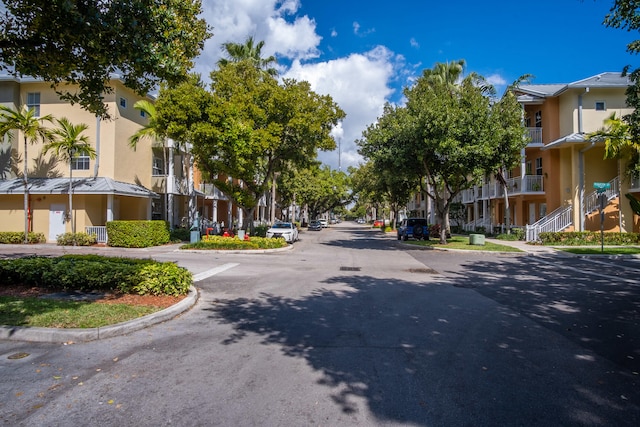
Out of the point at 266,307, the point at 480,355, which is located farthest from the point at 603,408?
the point at 266,307

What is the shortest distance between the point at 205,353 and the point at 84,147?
19.7 meters

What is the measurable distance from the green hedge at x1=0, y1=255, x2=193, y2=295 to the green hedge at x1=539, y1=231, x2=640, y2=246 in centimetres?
2191

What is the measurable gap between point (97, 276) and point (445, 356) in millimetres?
7174

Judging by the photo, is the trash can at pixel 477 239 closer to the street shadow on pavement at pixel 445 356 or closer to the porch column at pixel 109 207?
the street shadow on pavement at pixel 445 356

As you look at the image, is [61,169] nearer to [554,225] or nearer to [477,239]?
[477,239]

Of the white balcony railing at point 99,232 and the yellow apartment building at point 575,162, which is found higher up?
the yellow apartment building at point 575,162

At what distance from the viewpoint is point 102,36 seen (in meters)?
6.77

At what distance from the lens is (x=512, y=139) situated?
21.1 metres

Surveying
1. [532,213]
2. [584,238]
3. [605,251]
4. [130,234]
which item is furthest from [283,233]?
[532,213]

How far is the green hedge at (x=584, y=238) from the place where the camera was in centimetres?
2311

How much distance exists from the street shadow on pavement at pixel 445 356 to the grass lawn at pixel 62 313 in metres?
1.54

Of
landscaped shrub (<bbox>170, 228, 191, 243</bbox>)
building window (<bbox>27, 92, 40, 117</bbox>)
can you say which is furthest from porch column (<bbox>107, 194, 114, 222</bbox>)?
building window (<bbox>27, 92, 40, 117</bbox>)

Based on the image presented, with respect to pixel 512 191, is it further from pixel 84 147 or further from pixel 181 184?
pixel 84 147

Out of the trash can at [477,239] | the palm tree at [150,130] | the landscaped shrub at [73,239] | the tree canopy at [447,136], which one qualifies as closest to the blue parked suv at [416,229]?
the tree canopy at [447,136]
